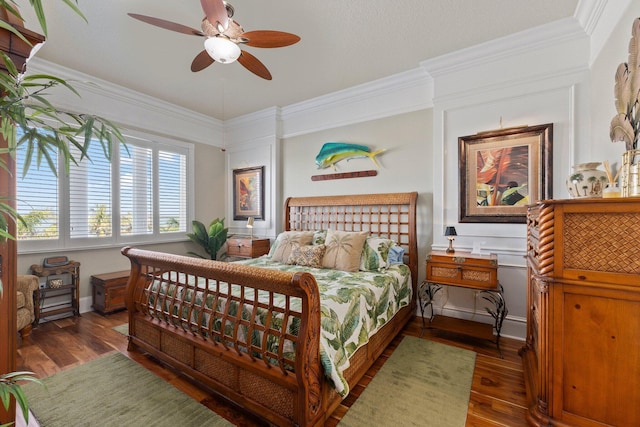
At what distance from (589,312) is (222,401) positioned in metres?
2.30

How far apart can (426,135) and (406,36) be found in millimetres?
1136

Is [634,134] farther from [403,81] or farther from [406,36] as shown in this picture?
[403,81]

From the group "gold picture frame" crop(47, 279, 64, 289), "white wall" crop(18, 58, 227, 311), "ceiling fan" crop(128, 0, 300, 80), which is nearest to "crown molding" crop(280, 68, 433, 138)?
"white wall" crop(18, 58, 227, 311)

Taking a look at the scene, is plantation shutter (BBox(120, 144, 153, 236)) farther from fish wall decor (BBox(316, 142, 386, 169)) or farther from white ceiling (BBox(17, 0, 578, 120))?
fish wall decor (BBox(316, 142, 386, 169))

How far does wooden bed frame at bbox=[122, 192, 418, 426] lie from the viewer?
5.18ft

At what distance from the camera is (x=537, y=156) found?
2.78 meters

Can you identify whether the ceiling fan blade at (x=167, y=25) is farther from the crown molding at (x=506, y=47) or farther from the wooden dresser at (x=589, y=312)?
the wooden dresser at (x=589, y=312)

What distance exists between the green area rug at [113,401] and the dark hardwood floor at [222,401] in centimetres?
9

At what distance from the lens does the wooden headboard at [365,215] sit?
3.41 m

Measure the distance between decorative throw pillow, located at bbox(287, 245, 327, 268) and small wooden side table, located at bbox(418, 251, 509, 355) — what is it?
115 cm

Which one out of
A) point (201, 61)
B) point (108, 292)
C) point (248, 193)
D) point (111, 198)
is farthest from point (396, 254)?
point (111, 198)

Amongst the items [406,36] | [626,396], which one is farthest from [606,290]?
[406,36]

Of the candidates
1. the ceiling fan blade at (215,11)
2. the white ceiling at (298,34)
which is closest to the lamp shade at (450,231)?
the white ceiling at (298,34)

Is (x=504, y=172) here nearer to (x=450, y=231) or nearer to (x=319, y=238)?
(x=450, y=231)
